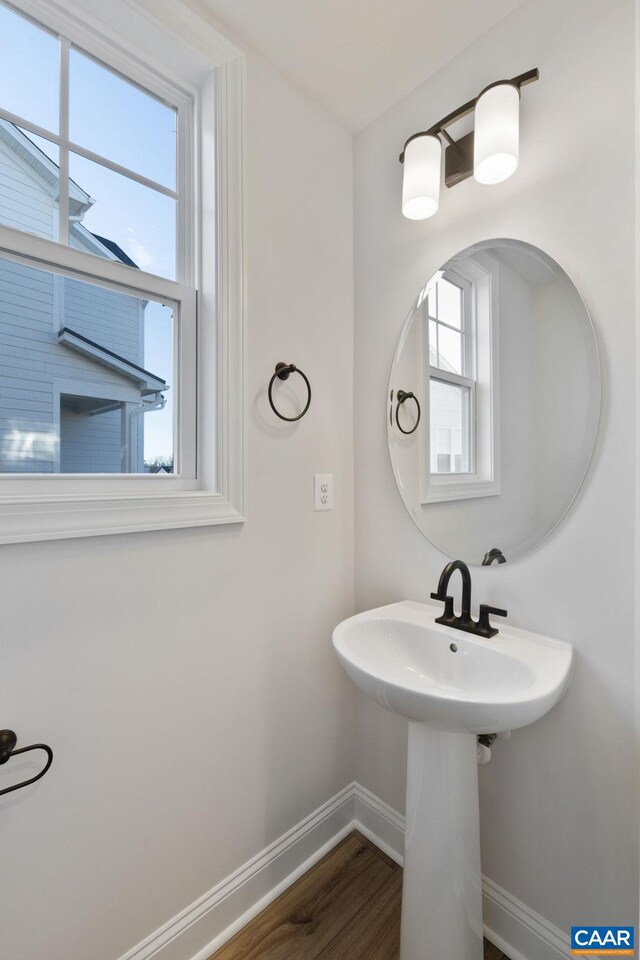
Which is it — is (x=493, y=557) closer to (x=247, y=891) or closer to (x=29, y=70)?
(x=247, y=891)

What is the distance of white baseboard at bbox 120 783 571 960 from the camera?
3.56 ft

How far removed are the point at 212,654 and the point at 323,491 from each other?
61 centimetres

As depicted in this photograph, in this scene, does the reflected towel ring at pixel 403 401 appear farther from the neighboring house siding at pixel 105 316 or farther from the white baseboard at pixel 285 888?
the white baseboard at pixel 285 888

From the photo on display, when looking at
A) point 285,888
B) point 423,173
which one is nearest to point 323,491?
→ point 423,173

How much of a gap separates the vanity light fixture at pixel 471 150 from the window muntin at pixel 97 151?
663mm

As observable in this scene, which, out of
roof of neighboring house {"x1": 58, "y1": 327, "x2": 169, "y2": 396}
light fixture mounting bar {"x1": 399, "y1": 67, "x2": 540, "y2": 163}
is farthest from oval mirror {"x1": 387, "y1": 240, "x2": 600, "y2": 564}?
roof of neighboring house {"x1": 58, "y1": 327, "x2": 169, "y2": 396}

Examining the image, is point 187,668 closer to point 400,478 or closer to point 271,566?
point 271,566

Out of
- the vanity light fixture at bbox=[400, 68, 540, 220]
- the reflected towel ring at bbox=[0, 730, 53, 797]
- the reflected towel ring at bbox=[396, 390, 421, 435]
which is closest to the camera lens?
the reflected towel ring at bbox=[0, 730, 53, 797]

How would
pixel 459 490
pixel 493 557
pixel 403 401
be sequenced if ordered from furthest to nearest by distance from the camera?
pixel 403 401, pixel 459 490, pixel 493 557

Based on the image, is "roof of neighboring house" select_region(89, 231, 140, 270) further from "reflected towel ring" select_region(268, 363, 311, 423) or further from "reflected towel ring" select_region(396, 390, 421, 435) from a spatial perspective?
"reflected towel ring" select_region(396, 390, 421, 435)

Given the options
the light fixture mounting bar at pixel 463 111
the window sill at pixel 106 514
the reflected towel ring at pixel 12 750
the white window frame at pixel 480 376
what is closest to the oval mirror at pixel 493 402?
the white window frame at pixel 480 376

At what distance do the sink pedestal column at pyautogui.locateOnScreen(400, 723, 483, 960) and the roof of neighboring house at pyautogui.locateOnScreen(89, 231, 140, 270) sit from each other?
1374mm

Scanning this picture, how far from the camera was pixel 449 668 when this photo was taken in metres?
1.16

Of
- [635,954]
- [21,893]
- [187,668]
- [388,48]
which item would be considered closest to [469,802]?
[635,954]
